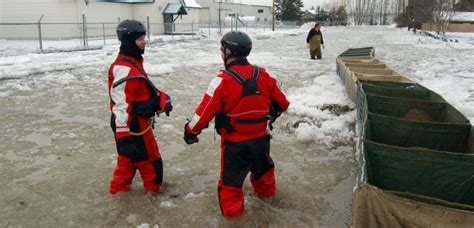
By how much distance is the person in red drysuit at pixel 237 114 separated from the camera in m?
3.46

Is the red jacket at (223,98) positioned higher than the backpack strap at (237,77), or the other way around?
the backpack strap at (237,77)

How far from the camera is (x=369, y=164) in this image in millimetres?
3598

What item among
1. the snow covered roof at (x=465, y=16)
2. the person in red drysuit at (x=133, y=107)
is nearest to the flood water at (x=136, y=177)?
the person in red drysuit at (x=133, y=107)

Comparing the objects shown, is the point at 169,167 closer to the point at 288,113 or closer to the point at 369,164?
the point at 369,164

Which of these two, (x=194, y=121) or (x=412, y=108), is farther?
(x=412, y=108)

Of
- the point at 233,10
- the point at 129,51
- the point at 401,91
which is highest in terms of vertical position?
the point at 233,10

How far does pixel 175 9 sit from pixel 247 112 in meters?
33.4

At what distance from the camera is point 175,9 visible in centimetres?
3541

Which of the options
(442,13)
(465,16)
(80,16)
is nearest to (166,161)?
(80,16)

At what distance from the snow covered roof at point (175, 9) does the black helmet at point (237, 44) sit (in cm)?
3281

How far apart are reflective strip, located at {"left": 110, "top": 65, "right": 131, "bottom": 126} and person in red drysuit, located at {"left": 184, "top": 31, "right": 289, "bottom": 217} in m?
0.57

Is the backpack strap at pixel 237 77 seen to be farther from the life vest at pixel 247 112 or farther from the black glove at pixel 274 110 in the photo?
the black glove at pixel 274 110

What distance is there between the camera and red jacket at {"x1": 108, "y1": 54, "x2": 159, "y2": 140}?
371 centimetres

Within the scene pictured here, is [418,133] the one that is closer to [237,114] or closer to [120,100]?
[237,114]
